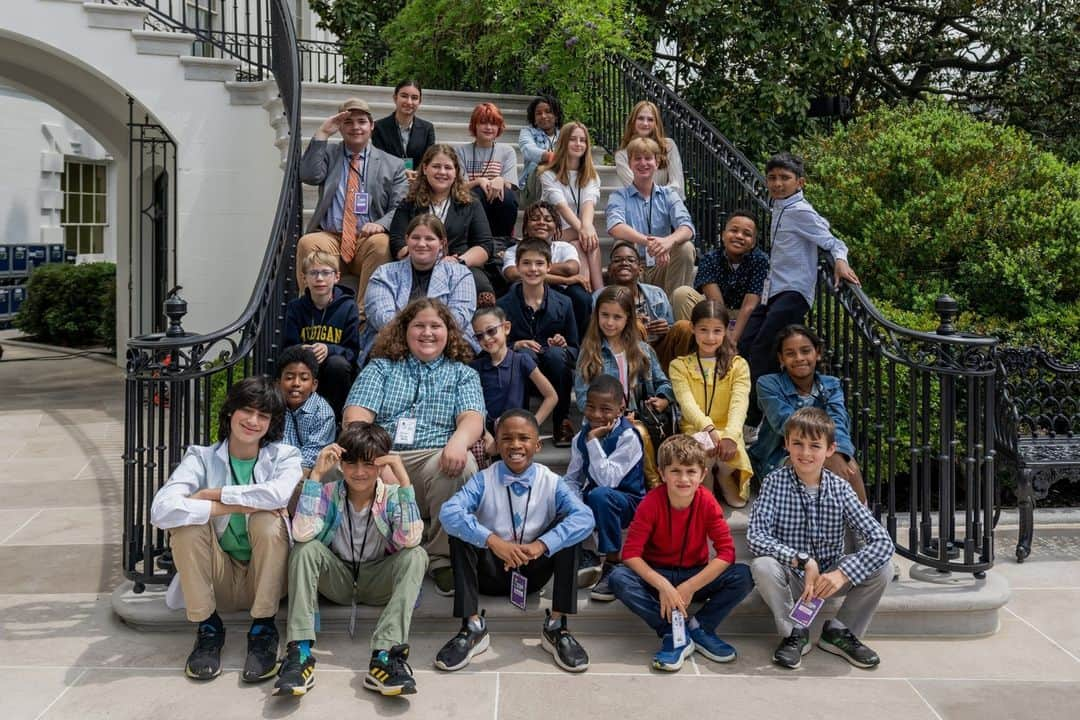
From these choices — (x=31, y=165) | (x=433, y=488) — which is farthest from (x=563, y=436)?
(x=31, y=165)

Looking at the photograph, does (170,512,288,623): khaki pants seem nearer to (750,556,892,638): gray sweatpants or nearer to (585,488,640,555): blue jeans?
(585,488,640,555): blue jeans

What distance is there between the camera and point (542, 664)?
13.7 ft

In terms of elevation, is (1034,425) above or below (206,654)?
above

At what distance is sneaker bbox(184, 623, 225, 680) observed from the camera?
399cm

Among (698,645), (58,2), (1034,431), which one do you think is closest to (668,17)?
(58,2)

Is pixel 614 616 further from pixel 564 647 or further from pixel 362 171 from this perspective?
pixel 362 171

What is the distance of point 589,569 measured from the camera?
4652 mm

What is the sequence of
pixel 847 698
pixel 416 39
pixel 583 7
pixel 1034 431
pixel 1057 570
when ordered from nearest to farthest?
pixel 847 698
pixel 1057 570
pixel 1034 431
pixel 583 7
pixel 416 39

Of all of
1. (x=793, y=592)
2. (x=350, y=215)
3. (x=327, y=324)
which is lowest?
(x=793, y=592)

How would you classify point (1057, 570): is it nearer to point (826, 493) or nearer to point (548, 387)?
point (826, 493)

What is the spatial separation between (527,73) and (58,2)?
4.07 meters

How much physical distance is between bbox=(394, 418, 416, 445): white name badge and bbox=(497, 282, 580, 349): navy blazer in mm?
1091

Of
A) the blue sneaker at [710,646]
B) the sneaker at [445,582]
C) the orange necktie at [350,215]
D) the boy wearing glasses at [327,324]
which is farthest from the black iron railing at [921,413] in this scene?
the orange necktie at [350,215]

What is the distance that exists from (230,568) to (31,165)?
18.7 m
